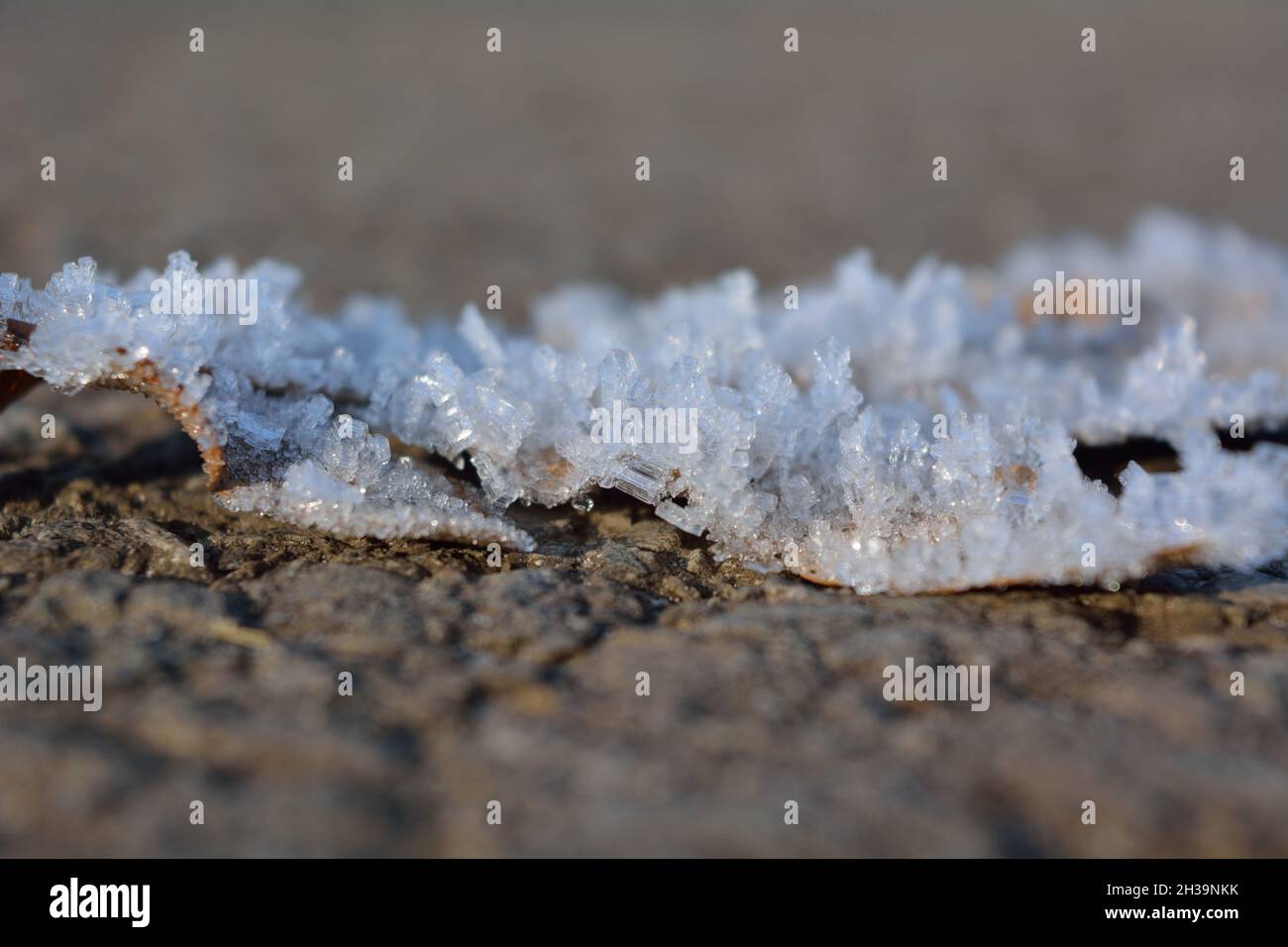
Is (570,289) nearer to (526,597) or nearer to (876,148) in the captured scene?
(526,597)

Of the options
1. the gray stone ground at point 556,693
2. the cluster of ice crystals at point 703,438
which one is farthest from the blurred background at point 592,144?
the cluster of ice crystals at point 703,438

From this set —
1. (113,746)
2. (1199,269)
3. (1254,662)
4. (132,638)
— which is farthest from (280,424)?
(1199,269)

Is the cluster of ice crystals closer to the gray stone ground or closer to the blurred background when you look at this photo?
the gray stone ground

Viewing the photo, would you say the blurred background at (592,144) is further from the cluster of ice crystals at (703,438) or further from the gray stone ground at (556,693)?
the cluster of ice crystals at (703,438)

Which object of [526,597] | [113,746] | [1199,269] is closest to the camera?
[113,746]

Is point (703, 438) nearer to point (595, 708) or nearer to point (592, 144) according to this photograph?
point (595, 708)

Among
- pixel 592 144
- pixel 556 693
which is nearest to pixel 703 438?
pixel 556 693
